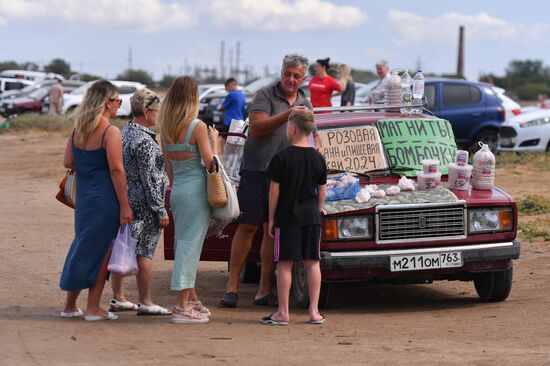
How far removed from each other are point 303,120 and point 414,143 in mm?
2058

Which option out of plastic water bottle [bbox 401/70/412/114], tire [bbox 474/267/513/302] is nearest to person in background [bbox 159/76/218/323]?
tire [bbox 474/267/513/302]

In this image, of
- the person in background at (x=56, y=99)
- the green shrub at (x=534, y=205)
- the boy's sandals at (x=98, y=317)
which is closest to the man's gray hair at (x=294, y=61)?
the boy's sandals at (x=98, y=317)

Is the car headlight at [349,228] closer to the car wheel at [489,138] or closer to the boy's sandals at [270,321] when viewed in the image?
the boy's sandals at [270,321]

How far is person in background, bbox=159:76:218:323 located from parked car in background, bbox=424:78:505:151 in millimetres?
15138

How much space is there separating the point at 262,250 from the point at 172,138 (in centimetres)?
143

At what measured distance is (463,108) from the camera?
78.0ft

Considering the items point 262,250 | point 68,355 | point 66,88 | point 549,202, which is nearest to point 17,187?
point 549,202

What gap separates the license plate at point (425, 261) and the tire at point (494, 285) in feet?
2.18

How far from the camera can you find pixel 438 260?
367 inches

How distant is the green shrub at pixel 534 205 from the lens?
16.4 metres

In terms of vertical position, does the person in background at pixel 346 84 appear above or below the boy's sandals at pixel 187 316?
above

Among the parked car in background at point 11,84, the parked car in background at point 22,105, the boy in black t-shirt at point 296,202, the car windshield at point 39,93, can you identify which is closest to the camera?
the boy in black t-shirt at point 296,202

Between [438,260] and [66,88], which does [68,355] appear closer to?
[438,260]

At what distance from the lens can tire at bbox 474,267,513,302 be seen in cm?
986
